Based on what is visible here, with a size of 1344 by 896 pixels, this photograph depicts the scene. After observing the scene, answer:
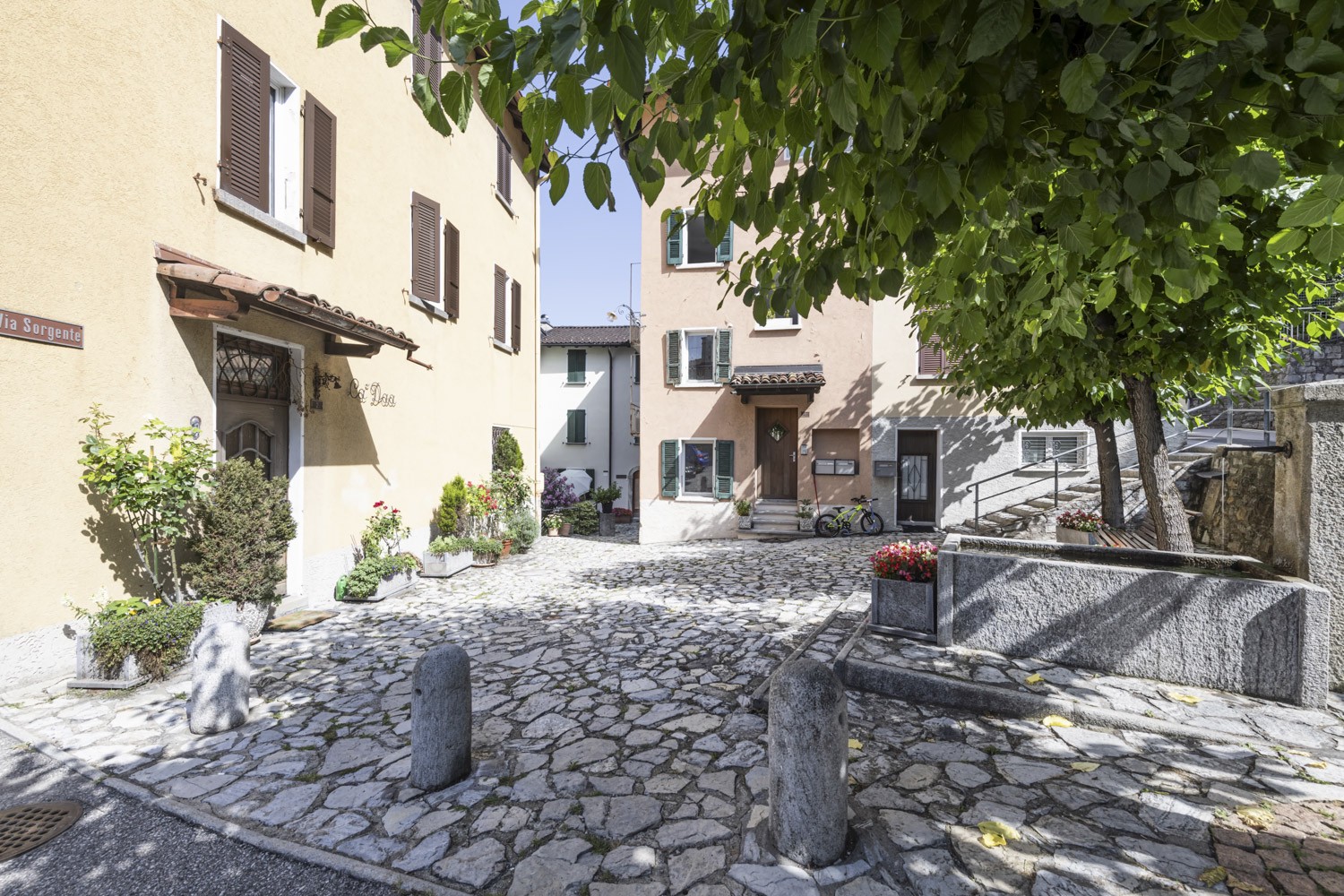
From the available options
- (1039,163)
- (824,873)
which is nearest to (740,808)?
(824,873)

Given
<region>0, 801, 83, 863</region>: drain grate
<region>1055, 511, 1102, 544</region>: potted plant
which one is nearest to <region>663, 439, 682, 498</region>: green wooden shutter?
<region>1055, 511, 1102, 544</region>: potted plant

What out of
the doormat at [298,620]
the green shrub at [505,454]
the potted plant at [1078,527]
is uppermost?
the green shrub at [505,454]

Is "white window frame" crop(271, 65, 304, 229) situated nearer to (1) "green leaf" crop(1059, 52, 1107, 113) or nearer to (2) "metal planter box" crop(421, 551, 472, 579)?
(2) "metal planter box" crop(421, 551, 472, 579)

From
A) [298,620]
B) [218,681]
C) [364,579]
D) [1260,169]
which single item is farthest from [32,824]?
[1260,169]

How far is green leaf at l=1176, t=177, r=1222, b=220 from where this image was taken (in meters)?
1.95

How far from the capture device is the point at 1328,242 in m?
2.05

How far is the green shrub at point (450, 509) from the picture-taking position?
37.1 ft

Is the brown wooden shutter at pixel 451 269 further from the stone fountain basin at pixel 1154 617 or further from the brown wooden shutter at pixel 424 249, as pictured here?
the stone fountain basin at pixel 1154 617

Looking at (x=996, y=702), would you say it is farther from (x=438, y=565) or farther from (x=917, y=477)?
(x=917, y=477)

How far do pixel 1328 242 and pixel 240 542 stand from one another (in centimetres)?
809

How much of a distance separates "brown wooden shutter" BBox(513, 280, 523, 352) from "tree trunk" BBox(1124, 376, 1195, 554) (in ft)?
41.8

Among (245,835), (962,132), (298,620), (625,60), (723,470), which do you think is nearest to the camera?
(625,60)

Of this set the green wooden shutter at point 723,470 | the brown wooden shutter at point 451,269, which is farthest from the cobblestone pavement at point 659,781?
the green wooden shutter at point 723,470

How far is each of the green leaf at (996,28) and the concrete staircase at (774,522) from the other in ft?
46.3
